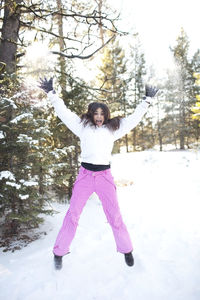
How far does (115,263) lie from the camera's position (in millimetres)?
3148

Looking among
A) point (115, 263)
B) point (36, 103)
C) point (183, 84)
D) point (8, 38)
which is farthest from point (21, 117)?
point (183, 84)

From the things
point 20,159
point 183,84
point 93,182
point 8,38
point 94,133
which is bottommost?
point 93,182

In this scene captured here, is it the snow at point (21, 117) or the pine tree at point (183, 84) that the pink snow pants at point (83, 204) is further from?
the pine tree at point (183, 84)

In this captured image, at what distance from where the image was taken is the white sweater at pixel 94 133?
2762 millimetres

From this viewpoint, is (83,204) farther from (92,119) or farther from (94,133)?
(92,119)

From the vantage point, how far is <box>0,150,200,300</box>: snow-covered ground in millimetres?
2525

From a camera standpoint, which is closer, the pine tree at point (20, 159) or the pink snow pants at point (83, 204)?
the pink snow pants at point (83, 204)

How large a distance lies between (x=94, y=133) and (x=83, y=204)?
1011 mm

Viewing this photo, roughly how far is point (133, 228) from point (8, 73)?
4404 mm

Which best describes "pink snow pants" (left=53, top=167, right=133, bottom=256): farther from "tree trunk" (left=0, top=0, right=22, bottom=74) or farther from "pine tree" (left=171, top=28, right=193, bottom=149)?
"pine tree" (left=171, top=28, right=193, bottom=149)

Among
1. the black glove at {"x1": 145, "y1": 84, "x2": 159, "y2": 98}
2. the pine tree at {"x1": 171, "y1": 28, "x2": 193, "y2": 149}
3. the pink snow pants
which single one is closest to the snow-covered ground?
the pink snow pants

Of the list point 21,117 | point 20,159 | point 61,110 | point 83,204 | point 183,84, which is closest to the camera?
point 83,204

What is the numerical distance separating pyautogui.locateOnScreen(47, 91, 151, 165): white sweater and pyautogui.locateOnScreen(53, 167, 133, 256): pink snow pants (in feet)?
0.74

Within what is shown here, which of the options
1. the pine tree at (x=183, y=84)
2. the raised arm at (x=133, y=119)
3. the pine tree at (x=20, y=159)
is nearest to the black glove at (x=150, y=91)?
the raised arm at (x=133, y=119)
